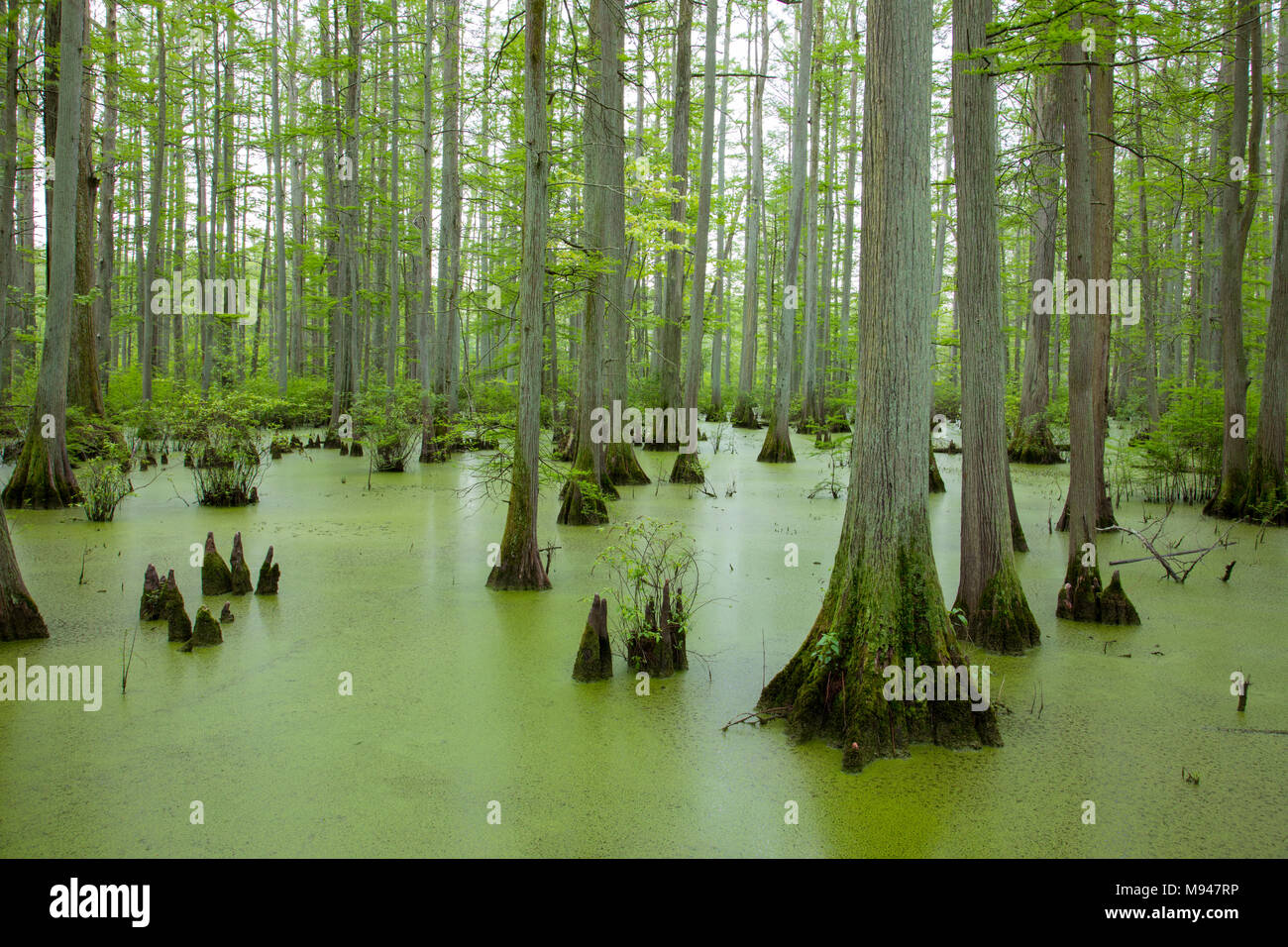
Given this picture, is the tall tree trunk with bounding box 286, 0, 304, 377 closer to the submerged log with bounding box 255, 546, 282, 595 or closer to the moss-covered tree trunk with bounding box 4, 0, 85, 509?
the moss-covered tree trunk with bounding box 4, 0, 85, 509

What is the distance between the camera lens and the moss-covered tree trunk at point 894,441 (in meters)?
3.64

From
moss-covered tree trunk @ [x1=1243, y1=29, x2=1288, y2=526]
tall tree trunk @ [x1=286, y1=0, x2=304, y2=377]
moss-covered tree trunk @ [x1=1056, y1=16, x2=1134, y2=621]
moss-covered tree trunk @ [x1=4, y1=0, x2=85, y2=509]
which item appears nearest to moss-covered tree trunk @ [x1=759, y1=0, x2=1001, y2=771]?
moss-covered tree trunk @ [x1=1056, y1=16, x2=1134, y2=621]

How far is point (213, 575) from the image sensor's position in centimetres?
589

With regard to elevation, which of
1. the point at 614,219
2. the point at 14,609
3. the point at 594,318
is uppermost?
the point at 614,219

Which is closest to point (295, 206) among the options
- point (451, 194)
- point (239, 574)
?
point (451, 194)

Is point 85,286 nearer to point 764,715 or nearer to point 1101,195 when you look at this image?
point 764,715

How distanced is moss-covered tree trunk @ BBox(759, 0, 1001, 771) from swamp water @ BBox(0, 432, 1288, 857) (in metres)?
0.18

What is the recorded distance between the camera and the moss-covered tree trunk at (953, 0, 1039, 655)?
4949 mm

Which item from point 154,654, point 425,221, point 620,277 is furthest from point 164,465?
point 154,654

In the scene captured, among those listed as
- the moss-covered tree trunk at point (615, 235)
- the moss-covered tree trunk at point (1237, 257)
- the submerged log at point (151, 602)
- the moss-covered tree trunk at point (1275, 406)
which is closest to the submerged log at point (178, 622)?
the submerged log at point (151, 602)

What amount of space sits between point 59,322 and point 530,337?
5.43m

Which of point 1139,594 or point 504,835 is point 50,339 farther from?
point 1139,594
